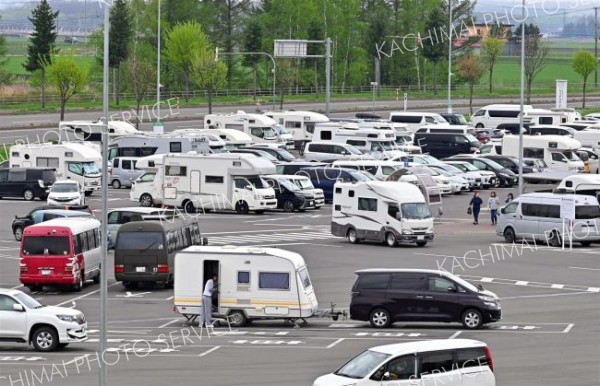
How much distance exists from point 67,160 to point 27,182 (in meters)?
3.42

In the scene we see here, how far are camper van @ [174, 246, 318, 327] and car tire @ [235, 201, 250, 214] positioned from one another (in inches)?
959

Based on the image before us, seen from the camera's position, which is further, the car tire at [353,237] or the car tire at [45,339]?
the car tire at [353,237]

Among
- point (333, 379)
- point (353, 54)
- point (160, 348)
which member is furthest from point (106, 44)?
point (353, 54)

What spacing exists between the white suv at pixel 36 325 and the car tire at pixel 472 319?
939cm

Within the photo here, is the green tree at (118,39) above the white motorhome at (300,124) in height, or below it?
above

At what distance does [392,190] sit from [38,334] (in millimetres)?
21516

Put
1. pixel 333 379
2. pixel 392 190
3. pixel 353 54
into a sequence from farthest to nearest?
pixel 353 54
pixel 392 190
pixel 333 379

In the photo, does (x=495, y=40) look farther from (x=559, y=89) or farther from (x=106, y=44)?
(x=106, y=44)

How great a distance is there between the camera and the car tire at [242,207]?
5869cm

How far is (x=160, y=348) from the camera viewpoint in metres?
30.4

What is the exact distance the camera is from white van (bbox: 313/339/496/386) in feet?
74.9

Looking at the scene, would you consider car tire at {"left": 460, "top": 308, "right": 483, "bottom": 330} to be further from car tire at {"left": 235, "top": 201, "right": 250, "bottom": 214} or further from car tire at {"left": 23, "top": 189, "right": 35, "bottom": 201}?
car tire at {"left": 23, "top": 189, "right": 35, "bottom": 201}

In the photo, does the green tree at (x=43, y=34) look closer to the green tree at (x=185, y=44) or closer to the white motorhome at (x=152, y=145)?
the green tree at (x=185, y=44)

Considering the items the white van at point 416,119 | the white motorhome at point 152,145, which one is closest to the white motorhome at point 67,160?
the white motorhome at point 152,145
